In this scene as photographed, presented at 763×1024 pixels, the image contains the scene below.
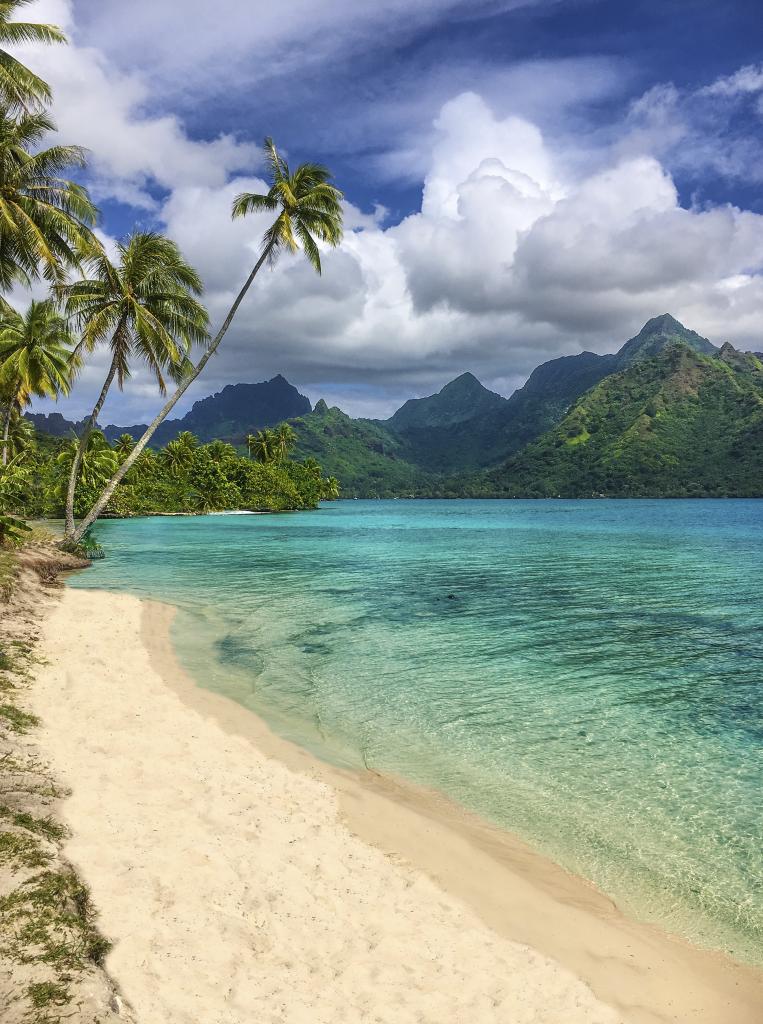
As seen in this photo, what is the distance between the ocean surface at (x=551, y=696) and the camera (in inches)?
276

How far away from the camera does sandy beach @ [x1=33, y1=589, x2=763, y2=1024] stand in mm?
4230

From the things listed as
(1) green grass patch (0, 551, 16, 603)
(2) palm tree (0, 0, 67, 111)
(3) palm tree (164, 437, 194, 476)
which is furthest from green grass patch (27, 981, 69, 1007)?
(3) palm tree (164, 437, 194, 476)

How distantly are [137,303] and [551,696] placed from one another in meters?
26.4

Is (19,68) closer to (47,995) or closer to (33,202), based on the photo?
(33,202)

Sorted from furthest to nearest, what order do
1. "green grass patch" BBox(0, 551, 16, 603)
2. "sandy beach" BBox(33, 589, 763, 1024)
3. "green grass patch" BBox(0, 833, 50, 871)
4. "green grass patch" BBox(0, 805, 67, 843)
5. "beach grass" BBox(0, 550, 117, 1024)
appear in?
"green grass patch" BBox(0, 551, 16, 603) → "green grass patch" BBox(0, 805, 67, 843) → "green grass patch" BBox(0, 833, 50, 871) → "sandy beach" BBox(33, 589, 763, 1024) → "beach grass" BBox(0, 550, 117, 1024)

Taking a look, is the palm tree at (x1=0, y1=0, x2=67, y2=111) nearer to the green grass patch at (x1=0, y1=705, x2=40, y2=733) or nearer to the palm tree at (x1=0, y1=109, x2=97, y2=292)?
the palm tree at (x1=0, y1=109, x2=97, y2=292)

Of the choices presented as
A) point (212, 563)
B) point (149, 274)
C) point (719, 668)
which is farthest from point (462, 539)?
point (719, 668)

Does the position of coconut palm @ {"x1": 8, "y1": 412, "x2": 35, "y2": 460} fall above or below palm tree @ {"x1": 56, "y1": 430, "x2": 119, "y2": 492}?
above

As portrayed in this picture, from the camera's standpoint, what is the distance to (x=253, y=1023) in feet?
12.5

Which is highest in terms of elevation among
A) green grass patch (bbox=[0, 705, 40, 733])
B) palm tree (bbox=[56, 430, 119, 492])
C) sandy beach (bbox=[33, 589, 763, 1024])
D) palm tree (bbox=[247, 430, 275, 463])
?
palm tree (bbox=[247, 430, 275, 463])

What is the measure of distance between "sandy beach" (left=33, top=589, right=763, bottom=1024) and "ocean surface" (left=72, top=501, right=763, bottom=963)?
0.79 metres

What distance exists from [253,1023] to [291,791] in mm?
4010

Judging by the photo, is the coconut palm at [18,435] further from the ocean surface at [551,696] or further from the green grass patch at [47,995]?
the green grass patch at [47,995]

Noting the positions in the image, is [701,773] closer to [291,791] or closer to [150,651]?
[291,791]
